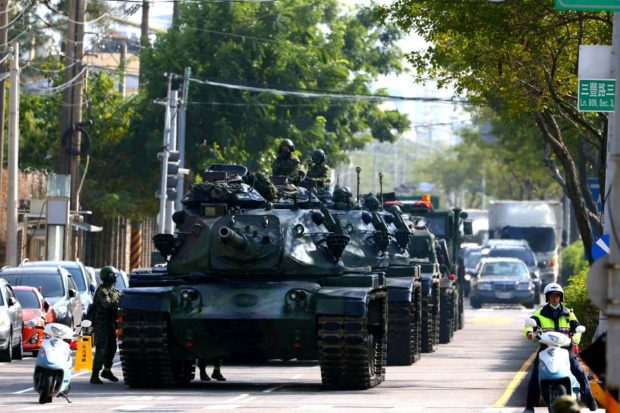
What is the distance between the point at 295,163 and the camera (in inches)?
1053

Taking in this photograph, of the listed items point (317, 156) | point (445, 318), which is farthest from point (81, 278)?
point (317, 156)

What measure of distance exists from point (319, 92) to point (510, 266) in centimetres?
845

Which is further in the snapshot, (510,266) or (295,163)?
(510,266)

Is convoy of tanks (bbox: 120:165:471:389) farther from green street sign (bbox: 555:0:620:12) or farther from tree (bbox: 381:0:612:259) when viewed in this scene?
green street sign (bbox: 555:0:620:12)

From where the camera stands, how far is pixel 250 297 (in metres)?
20.7

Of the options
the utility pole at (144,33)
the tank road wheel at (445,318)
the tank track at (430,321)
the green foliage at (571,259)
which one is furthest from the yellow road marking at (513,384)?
the green foliage at (571,259)

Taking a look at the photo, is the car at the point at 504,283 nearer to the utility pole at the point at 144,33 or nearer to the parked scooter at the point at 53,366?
the utility pole at the point at 144,33

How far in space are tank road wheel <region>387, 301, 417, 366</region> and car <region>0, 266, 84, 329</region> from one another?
7.03m

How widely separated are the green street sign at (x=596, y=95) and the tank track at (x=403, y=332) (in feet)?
17.3

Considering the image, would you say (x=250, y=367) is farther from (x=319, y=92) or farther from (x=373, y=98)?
(x=373, y=98)

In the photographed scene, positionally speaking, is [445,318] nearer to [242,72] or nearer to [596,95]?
[596,95]

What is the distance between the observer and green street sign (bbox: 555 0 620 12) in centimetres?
1236

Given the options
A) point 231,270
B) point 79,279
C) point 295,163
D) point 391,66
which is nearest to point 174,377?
point 231,270

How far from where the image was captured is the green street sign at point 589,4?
12.4m
